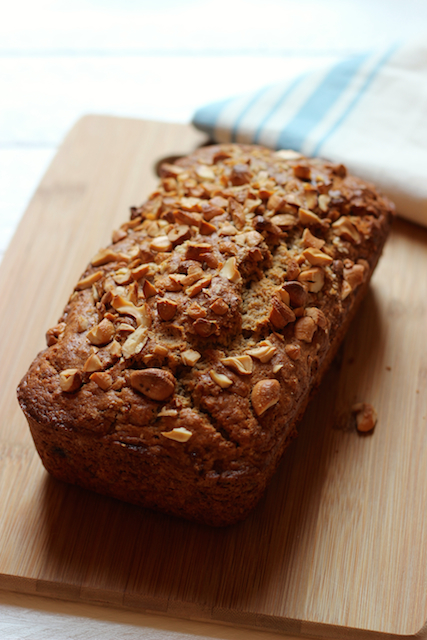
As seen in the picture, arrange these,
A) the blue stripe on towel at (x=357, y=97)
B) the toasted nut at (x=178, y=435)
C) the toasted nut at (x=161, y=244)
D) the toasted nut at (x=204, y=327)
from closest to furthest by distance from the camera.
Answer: the toasted nut at (x=178, y=435), the toasted nut at (x=204, y=327), the toasted nut at (x=161, y=244), the blue stripe on towel at (x=357, y=97)

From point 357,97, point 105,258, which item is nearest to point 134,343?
point 105,258

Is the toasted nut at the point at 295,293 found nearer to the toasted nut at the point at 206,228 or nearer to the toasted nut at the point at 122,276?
the toasted nut at the point at 206,228

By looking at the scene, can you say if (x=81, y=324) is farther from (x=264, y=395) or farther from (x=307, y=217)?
(x=307, y=217)

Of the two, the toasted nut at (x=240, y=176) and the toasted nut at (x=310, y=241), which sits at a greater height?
the toasted nut at (x=240, y=176)

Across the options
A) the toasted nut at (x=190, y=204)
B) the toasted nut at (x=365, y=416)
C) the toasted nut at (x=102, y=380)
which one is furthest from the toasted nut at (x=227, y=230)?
the toasted nut at (x=365, y=416)

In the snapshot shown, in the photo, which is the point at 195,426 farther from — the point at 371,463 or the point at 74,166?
the point at 74,166

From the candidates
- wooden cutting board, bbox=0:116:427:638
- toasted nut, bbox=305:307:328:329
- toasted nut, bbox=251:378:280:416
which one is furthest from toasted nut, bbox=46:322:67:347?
toasted nut, bbox=305:307:328:329

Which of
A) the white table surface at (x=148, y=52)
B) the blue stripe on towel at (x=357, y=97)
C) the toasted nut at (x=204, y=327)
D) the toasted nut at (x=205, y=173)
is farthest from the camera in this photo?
the white table surface at (x=148, y=52)

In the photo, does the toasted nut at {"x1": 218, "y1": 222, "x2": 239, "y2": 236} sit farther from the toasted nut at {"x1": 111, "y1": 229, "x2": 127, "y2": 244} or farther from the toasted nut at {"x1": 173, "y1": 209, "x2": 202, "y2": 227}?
the toasted nut at {"x1": 111, "y1": 229, "x2": 127, "y2": 244}
